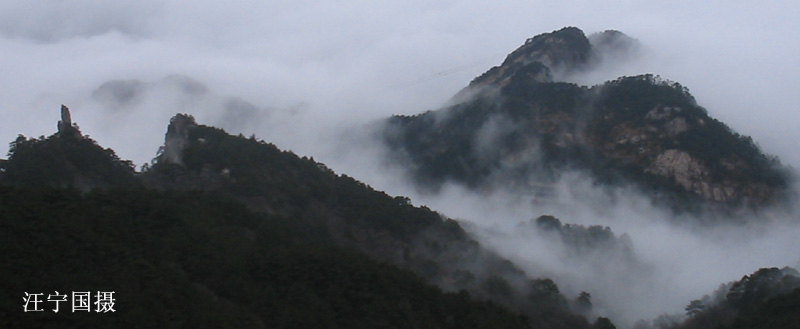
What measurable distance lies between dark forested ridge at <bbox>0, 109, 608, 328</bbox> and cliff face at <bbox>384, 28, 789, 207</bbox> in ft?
80.2

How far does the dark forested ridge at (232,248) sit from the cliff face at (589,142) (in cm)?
2444

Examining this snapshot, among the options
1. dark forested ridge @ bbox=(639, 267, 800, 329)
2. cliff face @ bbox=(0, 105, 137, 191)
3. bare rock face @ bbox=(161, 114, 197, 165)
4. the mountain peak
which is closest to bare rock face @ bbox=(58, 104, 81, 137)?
cliff face @ bbox=(0, 105, 137, 191)

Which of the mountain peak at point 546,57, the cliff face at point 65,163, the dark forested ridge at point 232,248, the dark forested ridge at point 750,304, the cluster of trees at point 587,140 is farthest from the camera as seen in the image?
the mountain peak at point 546,57

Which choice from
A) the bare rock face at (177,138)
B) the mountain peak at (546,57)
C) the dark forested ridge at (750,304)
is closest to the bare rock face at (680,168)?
the dark forested ridge at (750,304)

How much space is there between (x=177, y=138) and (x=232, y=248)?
67.3 feet

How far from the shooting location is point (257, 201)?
2226 inches

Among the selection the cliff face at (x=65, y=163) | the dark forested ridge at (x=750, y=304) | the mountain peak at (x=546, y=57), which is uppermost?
the mountain peak at (x=546, y=57)

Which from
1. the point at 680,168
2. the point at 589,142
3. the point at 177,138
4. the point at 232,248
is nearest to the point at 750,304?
the point at 680,168

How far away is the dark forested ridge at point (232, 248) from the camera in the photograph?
1433 inches

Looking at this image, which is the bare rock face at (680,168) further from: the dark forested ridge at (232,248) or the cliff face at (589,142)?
A: the dark forested ridge at (232,248)

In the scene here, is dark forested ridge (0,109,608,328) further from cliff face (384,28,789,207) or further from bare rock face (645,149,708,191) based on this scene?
bare rock face (645,149,708,191)

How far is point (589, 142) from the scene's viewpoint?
8538 centimetres

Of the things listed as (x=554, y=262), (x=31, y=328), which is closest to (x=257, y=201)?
(x=554, y=262)

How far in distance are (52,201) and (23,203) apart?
2.13 metres
